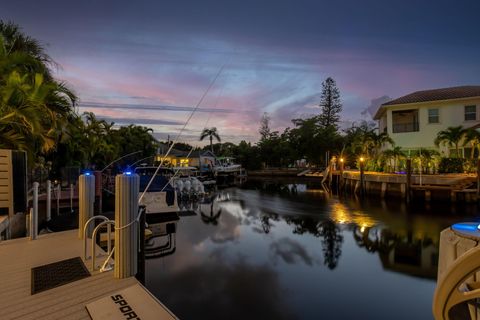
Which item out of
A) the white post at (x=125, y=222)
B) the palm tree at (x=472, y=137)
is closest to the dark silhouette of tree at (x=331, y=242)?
the white post at (x=125, y=222)

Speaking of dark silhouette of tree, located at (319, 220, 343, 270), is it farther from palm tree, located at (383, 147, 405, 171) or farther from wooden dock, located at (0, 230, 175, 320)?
palm tree, located at (383, 147, 405, 171)

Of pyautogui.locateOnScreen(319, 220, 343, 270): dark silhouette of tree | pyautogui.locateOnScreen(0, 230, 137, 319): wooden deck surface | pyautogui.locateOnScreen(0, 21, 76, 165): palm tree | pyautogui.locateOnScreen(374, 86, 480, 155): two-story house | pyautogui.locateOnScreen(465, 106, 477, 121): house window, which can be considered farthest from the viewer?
pyautogui.locateOnScreen(374, 86, 480, 155): two-story house

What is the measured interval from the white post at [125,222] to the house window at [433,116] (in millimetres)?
28434

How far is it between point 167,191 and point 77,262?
30.3ft

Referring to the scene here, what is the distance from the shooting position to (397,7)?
20.5 meters

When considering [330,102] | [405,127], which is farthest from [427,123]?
[330,102]

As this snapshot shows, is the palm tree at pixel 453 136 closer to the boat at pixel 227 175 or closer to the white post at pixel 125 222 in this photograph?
the white post at pixel 125 222

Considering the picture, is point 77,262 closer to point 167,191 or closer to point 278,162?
point 167,191

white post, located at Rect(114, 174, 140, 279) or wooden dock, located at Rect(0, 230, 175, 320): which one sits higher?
white post, located at Rect(114, 174, 140, 279)

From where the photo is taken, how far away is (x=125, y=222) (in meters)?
3.90

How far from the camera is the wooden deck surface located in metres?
3.11

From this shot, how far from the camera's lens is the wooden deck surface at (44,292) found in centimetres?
311

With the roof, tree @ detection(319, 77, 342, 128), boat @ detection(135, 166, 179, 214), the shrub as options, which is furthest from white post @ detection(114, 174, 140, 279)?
tree @ detection(319, 77, 342, 128)

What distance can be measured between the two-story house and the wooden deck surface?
28.0 meters
